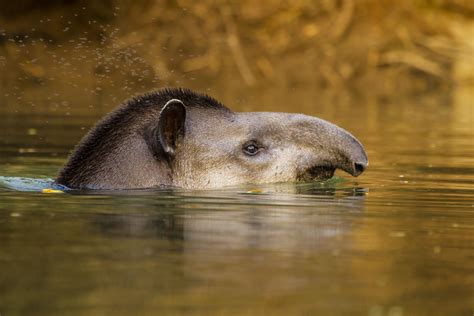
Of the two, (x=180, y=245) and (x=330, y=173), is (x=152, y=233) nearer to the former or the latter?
(x=180, y=245)

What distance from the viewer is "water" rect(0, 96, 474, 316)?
605cm

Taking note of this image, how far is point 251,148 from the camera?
11.1 metres

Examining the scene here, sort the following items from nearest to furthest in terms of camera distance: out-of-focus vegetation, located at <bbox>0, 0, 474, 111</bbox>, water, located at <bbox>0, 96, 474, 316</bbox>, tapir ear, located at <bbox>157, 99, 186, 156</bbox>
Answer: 1. water, located at <bbox>0, 96, 474, 316</bbox>
2. tapir ear, located at <bbox>157, 99, 186, 156</bbox>
3. out-of-focus vegetation, located at <bbox>0, 0, 474, 111</bbox>

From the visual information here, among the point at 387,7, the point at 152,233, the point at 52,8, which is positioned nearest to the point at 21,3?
the point at 52,8

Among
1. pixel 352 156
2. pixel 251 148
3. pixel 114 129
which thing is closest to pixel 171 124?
pixel 114 129

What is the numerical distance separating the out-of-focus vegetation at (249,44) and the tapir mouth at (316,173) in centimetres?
1979

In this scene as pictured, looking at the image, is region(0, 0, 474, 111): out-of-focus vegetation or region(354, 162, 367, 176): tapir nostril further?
region(0, 0, 474, 111): out-of-focus vegetation

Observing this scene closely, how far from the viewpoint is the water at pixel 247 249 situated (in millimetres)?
6051

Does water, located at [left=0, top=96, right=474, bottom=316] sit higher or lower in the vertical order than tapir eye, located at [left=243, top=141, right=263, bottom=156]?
lower

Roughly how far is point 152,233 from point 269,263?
1303 mm

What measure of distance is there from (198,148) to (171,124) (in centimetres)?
39

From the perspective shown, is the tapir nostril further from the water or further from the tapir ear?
the tapir ear

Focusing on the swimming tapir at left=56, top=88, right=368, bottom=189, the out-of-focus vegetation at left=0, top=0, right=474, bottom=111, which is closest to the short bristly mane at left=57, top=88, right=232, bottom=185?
the swimming tapir at left=56, top=88, right=368, bottom=189

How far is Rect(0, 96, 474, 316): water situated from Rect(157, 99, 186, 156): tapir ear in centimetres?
42
